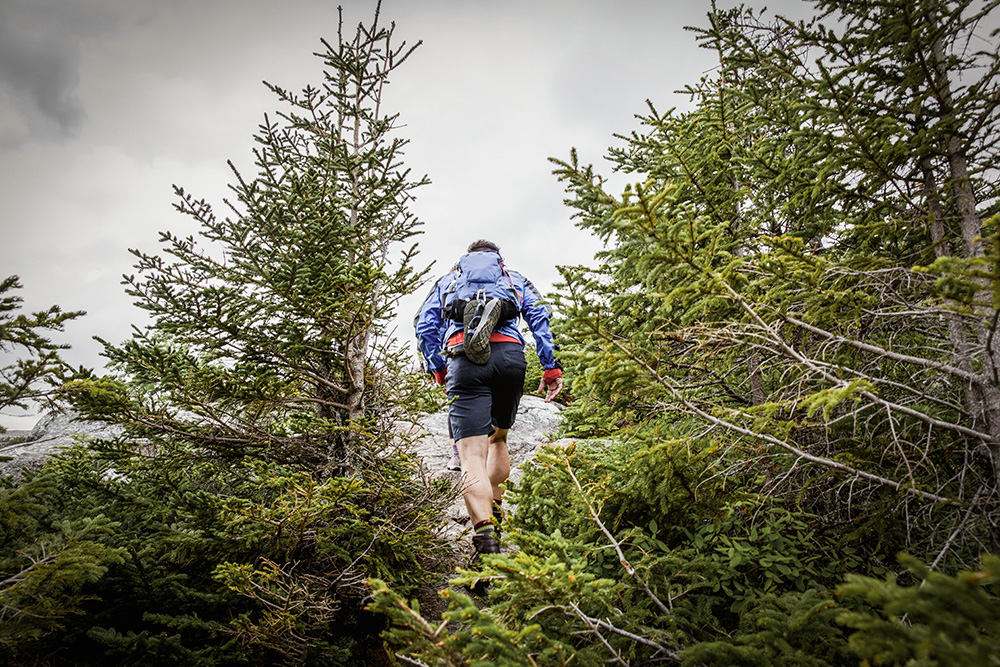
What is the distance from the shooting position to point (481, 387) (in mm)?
3525

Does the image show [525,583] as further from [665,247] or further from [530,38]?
[530,38]

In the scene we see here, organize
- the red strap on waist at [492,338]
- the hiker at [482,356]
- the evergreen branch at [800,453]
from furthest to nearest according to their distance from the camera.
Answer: the red strap on waist at [492,338], the hiker at [482,356], the evergreen branch at [800,453]

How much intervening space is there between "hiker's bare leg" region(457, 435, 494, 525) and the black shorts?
0.26 feet

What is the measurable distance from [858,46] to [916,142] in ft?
2.41

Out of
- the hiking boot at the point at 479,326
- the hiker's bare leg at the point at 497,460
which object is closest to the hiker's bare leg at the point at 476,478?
the hiker's bare leg at the point at 497,460

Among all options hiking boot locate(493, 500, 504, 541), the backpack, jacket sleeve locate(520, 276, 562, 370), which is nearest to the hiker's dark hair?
the backpack

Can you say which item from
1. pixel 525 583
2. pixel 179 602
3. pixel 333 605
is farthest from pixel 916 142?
pixel 179 602

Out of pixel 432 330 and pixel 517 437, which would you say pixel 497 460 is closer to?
pixel 432 330

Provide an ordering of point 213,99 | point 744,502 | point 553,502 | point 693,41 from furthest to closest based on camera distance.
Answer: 1. point 213,99
2. point 693,41
3. point 553,502
4. point 744,502

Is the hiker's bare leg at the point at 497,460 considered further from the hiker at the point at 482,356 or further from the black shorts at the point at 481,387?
the black shorts at the point at 481,387

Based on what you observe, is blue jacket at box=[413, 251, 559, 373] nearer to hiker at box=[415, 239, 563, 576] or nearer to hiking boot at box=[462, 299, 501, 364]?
hiker at box=[415, 239, 563, 576]

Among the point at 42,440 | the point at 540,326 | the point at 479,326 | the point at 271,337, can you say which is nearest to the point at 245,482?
the point at 271,337

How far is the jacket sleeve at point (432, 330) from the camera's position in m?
3.82

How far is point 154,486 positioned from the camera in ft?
9.30
